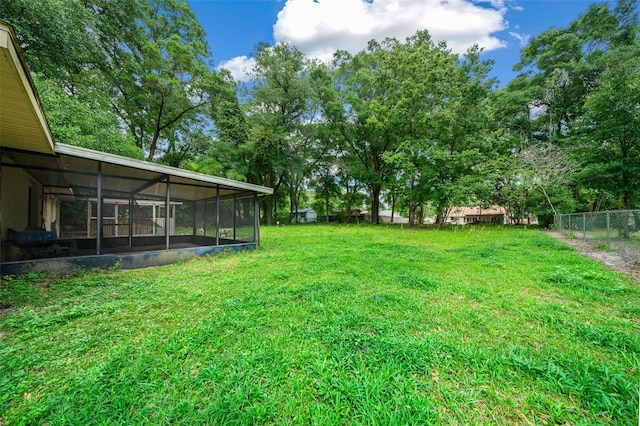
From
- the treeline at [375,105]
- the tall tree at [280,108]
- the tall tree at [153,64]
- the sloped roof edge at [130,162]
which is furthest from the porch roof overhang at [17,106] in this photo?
the tall tree at [280,108]

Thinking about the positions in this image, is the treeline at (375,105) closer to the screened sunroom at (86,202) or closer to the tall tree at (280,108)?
the tall tree at (280,108)

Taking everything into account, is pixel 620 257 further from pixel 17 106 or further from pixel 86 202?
pixel 86 202

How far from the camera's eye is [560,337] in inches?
88.2

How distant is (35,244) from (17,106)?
377 cm

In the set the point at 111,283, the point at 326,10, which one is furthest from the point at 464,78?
the point at 111,283

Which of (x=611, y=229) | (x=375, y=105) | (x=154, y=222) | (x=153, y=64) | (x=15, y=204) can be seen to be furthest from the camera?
(x=375, y=105)

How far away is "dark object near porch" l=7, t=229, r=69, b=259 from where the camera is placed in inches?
181

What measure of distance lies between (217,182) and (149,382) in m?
5.32

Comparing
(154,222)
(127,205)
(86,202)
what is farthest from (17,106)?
(154,222)

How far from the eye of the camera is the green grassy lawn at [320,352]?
1.46 meters

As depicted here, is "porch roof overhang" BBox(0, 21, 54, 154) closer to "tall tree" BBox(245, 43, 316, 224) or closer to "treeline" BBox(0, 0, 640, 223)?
"treeline" BBox(0, 0, 640, 223)

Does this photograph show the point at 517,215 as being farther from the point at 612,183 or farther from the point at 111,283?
the point at 111,283

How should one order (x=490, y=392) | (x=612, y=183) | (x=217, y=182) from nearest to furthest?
(x=490, y=392) < (x=217, y=182) < (x=612, y=183)

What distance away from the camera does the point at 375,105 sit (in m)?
15.4
